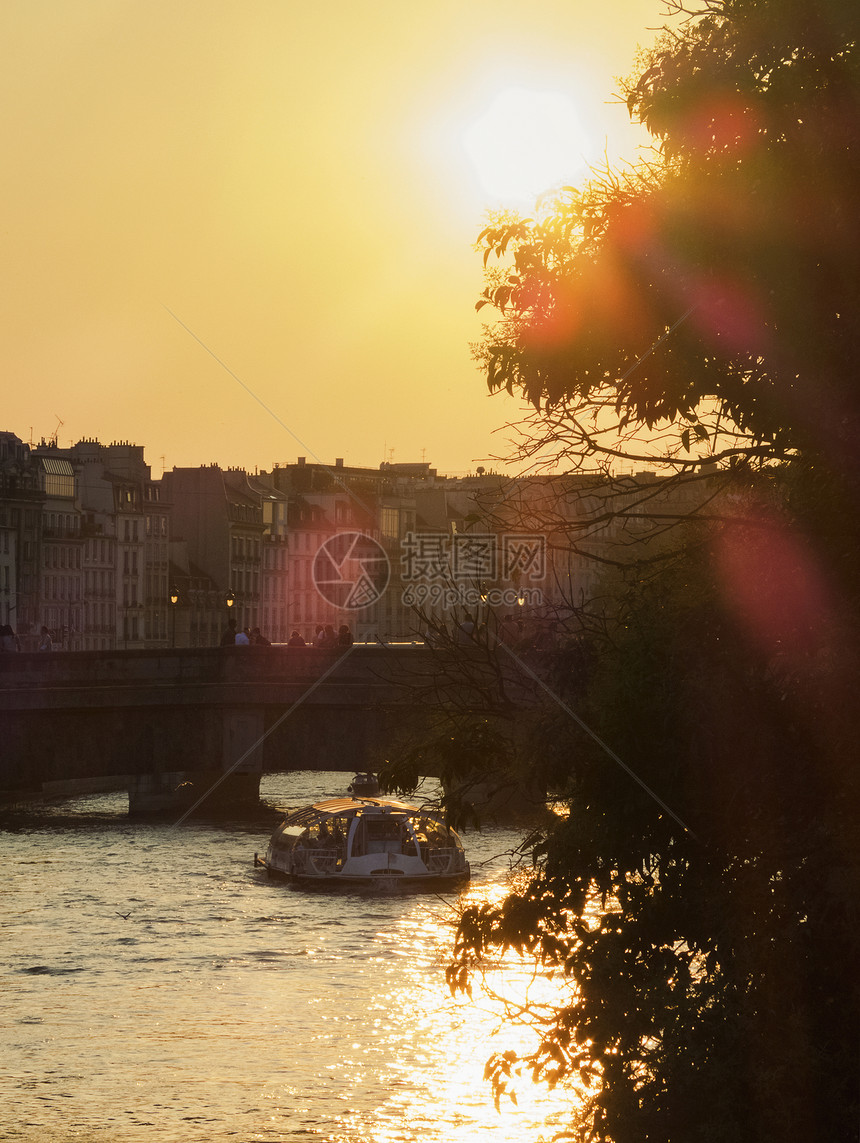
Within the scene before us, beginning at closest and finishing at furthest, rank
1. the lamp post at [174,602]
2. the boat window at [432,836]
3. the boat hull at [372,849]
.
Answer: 1. the boat hull at [372,849]
2. the boat window at [432,836]
3. the lamp post at [174,602]

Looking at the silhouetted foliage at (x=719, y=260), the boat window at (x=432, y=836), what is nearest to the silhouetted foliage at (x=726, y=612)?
the silhouetted foliage at (x=719, y=260)

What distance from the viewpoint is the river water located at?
2938 cm

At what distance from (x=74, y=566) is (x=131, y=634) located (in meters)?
8.44

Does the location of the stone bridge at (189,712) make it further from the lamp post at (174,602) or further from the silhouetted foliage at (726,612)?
the silhouetted foliage at (726,612)

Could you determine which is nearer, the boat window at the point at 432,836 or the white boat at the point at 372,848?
the white boat at the point at 372,848

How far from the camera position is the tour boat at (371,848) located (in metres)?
55.7

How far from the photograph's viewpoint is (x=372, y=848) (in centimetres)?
5828

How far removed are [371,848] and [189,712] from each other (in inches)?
277

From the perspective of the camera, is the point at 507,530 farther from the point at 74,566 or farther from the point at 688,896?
the point at 74,566

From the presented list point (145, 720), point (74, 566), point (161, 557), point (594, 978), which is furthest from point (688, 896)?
point (161, 557)

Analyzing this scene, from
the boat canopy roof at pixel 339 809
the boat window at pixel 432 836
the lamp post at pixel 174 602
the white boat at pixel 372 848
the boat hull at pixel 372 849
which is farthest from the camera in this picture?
the lamp post at pixel 174 602

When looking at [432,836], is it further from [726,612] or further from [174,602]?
[726,612]

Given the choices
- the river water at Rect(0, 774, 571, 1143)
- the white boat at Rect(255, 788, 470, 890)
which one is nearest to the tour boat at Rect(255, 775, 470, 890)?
the white boat at Rect(255, 788, 470, 890)

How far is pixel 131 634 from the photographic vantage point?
13025 centimetres
